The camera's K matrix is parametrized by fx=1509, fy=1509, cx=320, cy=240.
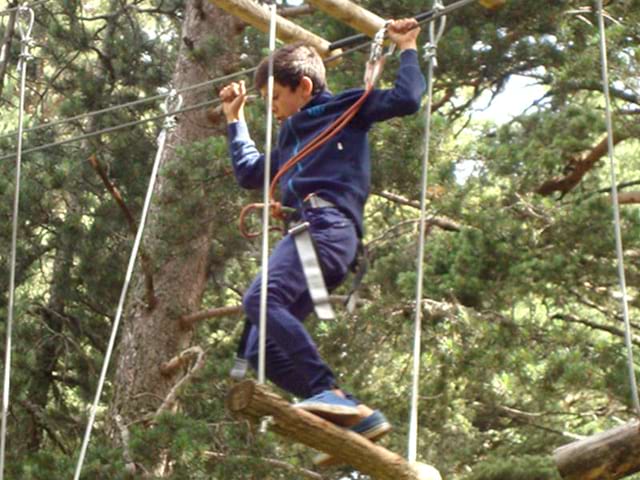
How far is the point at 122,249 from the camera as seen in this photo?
34.2 ft

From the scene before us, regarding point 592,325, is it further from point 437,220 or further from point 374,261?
point 374,261

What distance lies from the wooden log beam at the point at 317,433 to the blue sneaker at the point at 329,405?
0.16ft

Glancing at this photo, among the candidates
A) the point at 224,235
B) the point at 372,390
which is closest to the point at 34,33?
Result: the point at 224,235

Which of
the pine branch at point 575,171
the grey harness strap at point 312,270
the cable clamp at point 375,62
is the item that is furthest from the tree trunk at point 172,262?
the grey harness strap at point 312,270

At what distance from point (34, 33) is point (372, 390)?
167 inches

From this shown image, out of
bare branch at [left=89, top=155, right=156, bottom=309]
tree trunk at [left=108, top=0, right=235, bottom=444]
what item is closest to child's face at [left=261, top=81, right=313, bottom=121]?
tree trunk at [left=108, top=0, right=235, bottom=444]

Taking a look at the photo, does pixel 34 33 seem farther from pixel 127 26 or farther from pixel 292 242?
pixel 292 242

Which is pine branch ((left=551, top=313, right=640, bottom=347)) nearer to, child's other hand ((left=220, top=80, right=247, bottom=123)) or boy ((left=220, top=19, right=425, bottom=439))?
child's other hand ((left=220, top=80, right=247, bottom=123))

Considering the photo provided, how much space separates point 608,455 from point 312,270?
3.96ft

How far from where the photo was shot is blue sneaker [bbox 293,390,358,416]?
4.27 metres

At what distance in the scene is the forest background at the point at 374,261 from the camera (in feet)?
28.3

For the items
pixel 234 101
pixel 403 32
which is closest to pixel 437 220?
pixel 234 101

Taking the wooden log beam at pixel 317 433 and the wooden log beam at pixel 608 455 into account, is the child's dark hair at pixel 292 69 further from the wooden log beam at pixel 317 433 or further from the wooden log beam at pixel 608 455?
the wooden log beam at pixel 608 455

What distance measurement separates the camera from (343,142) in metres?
4.72
